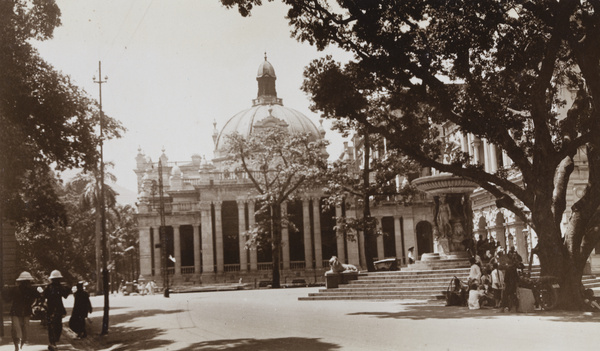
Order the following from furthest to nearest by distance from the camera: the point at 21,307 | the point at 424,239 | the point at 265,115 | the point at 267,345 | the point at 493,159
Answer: the point at 265,115, the point at 424,239, the point at 493,159, the point at 21,307, the point at 267,345

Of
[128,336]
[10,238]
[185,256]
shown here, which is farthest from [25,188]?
[185,256]

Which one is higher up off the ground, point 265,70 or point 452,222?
point 265,70

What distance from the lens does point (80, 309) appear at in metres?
17.1

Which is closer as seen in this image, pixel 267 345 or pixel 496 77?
pixel 267 345

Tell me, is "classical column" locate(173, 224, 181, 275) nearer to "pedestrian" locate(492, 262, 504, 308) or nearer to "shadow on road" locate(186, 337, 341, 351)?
A: "pedestrian" locate(492, 262, 504, 308)

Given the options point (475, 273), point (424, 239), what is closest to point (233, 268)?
point (424, 239)

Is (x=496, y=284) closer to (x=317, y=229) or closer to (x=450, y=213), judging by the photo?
(x=450, y=213)

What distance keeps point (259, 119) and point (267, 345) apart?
61.8 meters

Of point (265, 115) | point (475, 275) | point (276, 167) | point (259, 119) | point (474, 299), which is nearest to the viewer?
point (474, 299)

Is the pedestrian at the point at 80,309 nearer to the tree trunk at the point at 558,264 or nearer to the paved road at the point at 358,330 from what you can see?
the paved road at the point at 358,330

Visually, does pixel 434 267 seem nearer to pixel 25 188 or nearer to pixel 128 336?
pixel 128 336

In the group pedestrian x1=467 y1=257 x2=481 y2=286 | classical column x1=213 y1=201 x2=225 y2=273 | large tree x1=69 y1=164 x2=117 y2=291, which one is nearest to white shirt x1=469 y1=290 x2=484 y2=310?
pedestrian x1=467 y1=257 x2=481 y2=286

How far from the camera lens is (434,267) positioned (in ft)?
80.4

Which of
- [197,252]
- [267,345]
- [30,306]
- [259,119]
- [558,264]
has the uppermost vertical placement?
[259,119]
